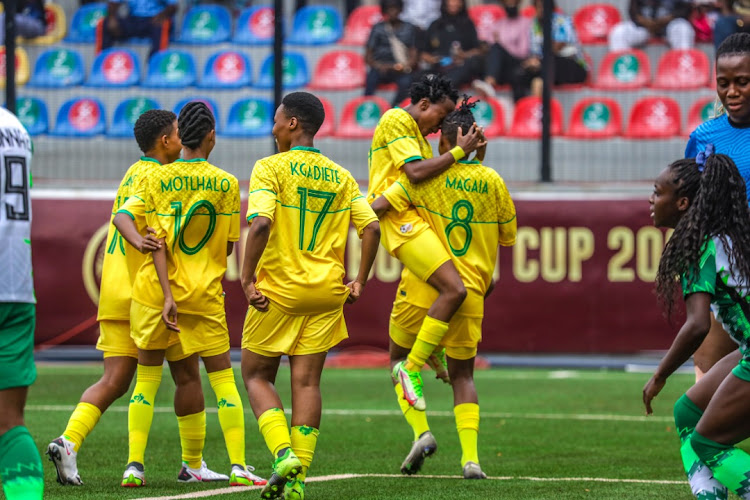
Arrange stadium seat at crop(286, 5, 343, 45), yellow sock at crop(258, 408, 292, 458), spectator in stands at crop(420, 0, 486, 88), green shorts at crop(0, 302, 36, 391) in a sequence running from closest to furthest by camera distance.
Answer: green shorts at crop(0, 302, 36, 391), yellow sock at crop(258, 408, 292, 458), spectator in stands at crop(420, 0, 486, 88), stadium seat at crop(286, 5, 343, 45)

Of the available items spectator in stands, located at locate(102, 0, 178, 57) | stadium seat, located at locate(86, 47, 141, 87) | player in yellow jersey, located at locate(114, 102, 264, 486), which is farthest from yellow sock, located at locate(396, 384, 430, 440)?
spectator in stands, located at locate(102, 0, 178, 57)

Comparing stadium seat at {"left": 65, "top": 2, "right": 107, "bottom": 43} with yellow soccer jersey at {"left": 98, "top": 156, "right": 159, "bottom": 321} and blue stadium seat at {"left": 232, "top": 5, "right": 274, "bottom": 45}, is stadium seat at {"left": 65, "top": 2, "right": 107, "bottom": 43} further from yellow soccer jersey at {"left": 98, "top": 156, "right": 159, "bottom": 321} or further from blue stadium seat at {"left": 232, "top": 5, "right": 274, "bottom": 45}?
yellow soccer jersey at {"left": 98, "top": 156, "right": 159, "bottom": 321}

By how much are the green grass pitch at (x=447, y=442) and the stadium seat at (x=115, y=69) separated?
569 centimetres

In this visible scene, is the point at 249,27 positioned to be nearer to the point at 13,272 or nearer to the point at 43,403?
the point at 43,403

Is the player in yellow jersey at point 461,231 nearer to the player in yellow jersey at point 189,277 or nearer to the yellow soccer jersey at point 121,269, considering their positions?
the player in yellow jersey at point 189,277

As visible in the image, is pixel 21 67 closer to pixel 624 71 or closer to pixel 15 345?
pixel 624 71

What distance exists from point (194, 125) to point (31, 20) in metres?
12.2

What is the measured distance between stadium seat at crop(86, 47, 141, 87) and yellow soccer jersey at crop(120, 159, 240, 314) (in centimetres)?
1117

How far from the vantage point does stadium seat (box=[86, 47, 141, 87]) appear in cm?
1744

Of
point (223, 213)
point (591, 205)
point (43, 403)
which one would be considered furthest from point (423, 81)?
point (591, 205)

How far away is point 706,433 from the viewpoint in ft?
15.1

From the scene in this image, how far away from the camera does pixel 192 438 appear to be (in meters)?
6.63

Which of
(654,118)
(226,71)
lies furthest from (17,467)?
(226,71)

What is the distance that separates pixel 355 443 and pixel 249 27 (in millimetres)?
11215
